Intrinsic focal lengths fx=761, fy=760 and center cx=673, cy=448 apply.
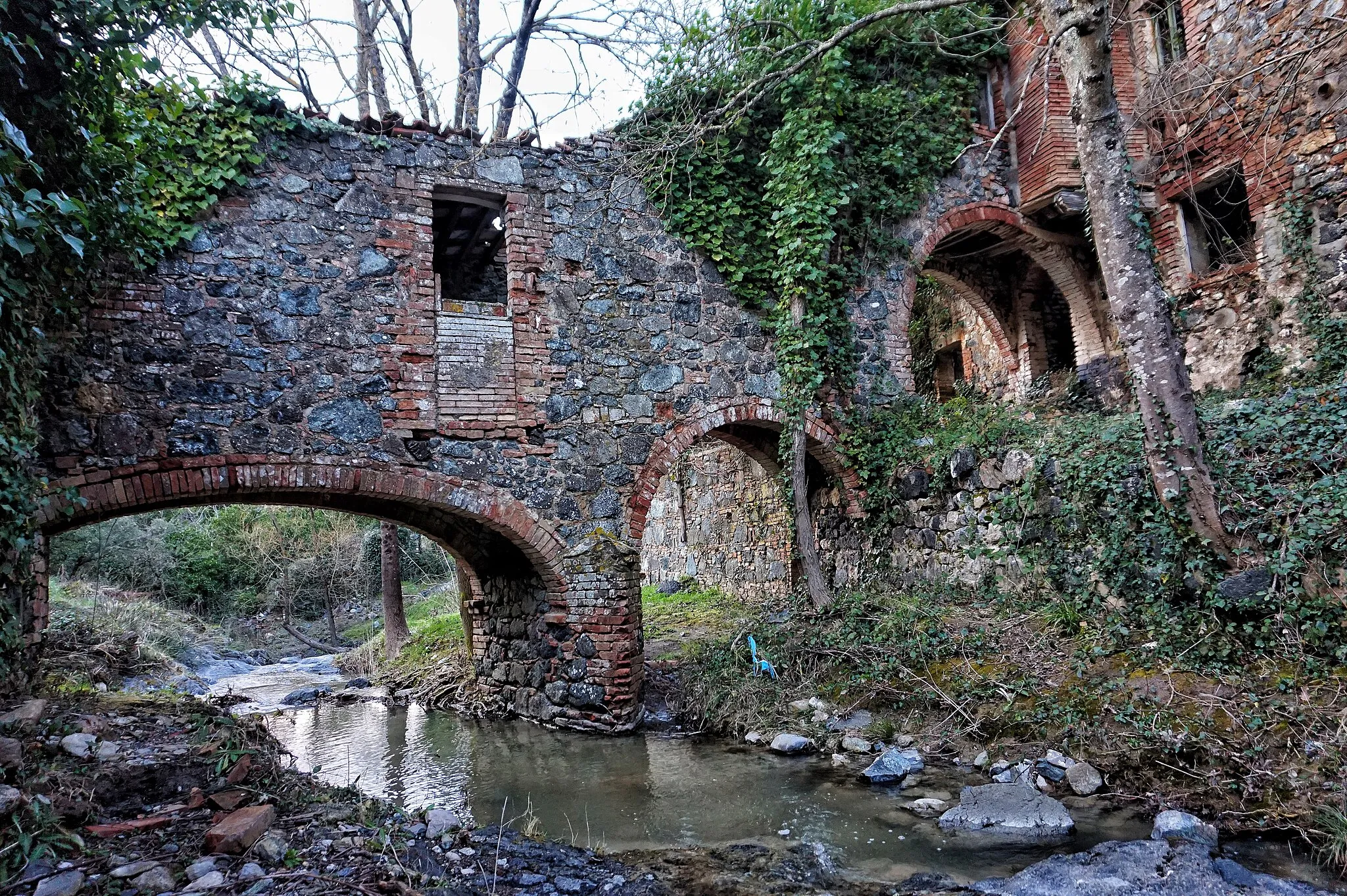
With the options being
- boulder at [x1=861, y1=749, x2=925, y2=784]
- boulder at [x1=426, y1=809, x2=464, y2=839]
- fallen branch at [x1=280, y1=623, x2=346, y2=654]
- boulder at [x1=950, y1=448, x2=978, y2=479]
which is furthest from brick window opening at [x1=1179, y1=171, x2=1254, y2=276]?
fallen branch at [x1=280, y1=623, x2=346, y2=654]

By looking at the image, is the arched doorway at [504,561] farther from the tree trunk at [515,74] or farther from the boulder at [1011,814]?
the tree trunk at [515,74]

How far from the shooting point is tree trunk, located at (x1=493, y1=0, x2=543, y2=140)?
38.4ft

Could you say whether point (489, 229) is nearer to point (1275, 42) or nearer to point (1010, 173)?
point (1010, 173)

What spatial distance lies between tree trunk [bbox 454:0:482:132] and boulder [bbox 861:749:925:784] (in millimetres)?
10937

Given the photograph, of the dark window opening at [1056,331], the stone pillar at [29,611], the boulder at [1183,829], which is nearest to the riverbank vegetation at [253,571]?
the stone pillar at [29,611]

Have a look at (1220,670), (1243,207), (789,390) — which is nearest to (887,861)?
(1220,670)

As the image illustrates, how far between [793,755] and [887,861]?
1964mm

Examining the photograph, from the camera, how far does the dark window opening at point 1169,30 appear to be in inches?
347

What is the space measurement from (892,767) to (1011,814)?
3.14 feet

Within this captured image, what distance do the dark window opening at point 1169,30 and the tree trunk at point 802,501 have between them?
17.4 feet

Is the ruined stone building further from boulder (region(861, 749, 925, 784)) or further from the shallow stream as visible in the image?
boulder (region(861, 749, 925, 784))

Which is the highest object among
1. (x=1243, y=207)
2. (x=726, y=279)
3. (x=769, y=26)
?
(x=769, y=26)

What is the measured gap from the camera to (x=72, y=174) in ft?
15.0

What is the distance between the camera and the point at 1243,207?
909cm
